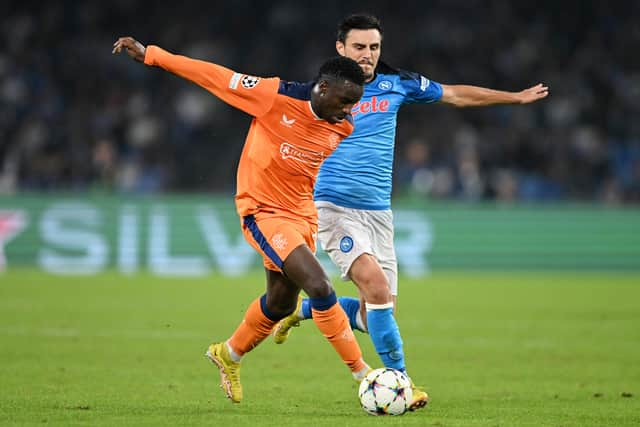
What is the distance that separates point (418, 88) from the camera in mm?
7578

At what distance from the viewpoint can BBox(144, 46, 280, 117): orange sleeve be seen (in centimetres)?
659

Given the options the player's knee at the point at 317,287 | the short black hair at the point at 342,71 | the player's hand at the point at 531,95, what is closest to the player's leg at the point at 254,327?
the player's knee at the point at 317,287

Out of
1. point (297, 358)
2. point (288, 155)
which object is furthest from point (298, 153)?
point (297, 358)

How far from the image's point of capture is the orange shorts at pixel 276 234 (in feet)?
21.6

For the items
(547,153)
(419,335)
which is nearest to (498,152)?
(547,153)

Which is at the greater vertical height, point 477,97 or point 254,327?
point 477,97

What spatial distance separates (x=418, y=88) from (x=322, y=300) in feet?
5.97

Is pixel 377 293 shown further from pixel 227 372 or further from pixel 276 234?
pixel 227 372

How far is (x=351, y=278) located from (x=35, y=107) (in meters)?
15.5

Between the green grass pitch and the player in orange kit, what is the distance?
2.32 ft

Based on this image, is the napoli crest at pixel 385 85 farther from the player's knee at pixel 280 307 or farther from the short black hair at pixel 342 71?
the player's knee at pixel 280 307

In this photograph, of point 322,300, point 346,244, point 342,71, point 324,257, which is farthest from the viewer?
point 324,257

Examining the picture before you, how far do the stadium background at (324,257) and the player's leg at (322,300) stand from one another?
0.36 m

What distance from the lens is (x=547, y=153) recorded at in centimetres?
2089
